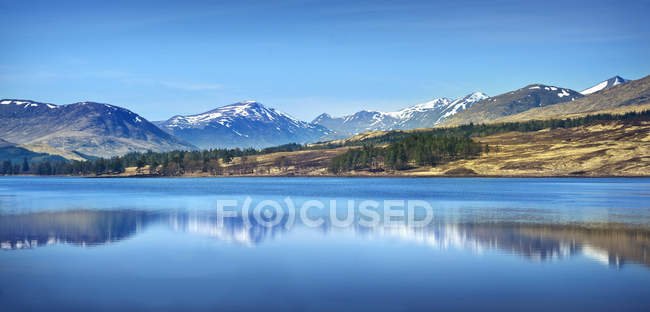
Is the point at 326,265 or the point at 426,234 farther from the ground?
the point at 426,234

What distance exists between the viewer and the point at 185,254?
32.6 m

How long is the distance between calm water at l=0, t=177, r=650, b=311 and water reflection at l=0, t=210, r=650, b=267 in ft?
0.36

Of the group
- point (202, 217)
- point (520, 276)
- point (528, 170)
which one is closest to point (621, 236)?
point (520, 276)

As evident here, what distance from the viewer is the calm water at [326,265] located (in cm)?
2103

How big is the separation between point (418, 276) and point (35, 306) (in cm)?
1680

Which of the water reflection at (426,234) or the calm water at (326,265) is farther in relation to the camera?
the water reflection at (426,234)

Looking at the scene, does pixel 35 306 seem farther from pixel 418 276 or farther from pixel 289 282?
pixel 418 276

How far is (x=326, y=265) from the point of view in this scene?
2891 centimetres

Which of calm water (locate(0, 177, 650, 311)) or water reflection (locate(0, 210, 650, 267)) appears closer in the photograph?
calm water (locate(0, 177, 650, 311))

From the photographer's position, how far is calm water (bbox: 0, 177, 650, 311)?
21031mm

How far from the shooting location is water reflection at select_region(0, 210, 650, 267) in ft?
107

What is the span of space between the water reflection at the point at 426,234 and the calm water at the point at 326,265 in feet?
0.36

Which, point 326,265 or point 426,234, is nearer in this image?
point 326,265

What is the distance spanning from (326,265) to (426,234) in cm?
1400
